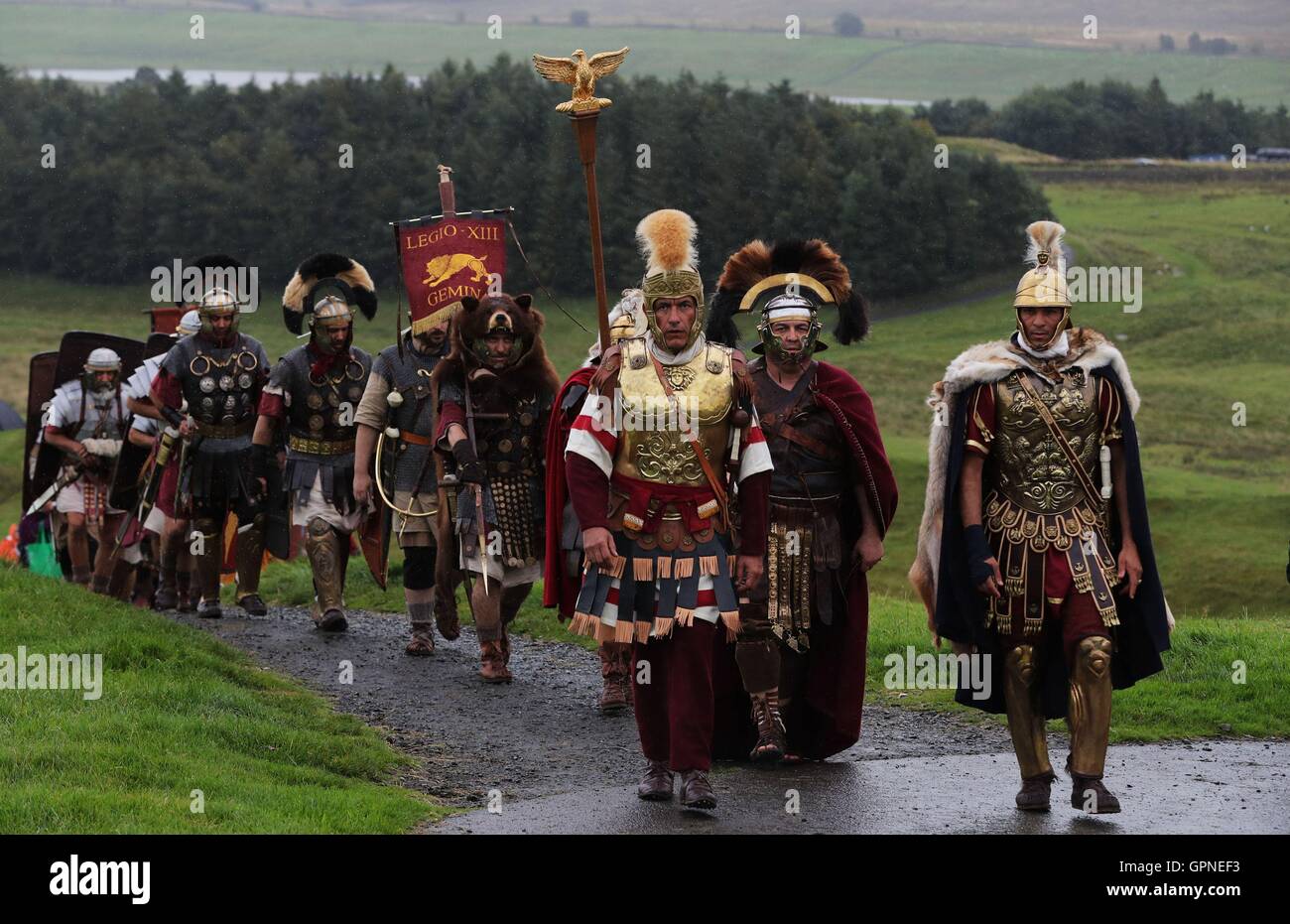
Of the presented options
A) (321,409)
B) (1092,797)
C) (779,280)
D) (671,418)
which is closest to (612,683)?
(779,280)

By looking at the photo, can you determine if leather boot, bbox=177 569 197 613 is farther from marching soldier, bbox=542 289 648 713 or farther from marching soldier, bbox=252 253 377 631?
marching soldier, bbox=542 289 648 713

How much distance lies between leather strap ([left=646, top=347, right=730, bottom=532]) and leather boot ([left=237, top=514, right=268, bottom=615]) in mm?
6012

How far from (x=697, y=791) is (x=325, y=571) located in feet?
18.3

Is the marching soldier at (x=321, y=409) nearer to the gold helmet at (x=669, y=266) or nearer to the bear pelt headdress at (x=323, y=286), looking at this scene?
the bear pelt headdress at (x=323, y=286)

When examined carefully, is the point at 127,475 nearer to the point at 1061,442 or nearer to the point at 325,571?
the point at 325,571

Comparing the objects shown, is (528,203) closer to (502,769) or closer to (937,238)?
(937,238)

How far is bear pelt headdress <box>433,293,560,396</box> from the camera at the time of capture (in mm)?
10859

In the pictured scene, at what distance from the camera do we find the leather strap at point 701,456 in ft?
25.5

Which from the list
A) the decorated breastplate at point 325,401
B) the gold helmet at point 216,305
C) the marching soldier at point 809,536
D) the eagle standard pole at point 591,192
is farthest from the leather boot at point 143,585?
the marching soldier at point 809,536

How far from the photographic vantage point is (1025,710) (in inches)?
307

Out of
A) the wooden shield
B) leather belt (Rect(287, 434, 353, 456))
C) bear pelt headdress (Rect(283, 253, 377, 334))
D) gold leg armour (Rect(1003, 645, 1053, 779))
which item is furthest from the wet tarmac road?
the wooden shield
